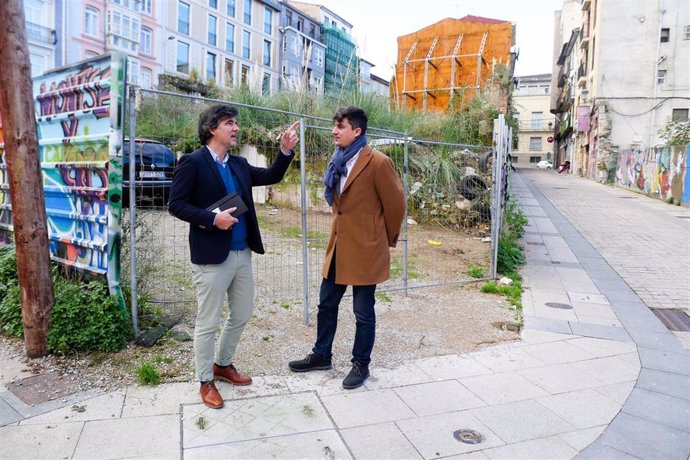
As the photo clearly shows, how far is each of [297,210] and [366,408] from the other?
10.4ft

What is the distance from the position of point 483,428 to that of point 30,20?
1247 inches

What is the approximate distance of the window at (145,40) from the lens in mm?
33750

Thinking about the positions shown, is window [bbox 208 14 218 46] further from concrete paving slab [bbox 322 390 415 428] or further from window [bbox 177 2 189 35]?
concrete paving slab [bbox 322 390 415 428]

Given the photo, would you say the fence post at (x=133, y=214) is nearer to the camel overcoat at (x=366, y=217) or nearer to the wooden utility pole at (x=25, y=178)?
the wooden utility pole at (x=25, y=178)

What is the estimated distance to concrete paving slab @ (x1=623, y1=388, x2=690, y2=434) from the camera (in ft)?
10.1

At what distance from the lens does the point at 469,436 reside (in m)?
2.85

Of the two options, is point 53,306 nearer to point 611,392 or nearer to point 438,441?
point 438,441

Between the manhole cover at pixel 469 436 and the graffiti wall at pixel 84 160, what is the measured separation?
260cm

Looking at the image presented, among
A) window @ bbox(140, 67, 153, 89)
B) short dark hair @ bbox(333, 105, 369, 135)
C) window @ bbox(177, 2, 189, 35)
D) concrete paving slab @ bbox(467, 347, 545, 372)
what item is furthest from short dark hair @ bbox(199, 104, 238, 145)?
window @ bbox(177, 2, 189, 35)

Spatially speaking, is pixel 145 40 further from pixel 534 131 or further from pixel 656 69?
pixel 534 131

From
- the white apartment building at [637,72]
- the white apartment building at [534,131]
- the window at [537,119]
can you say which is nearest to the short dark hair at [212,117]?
the white apartment building at [637,72]

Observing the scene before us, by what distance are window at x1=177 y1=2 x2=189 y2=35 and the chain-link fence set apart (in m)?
31.9

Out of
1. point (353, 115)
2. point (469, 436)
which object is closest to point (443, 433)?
point (469, 436)

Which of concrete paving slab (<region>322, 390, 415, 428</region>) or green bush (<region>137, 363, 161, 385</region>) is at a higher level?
green bush (<region>137, 363, 161, 385</region>)
